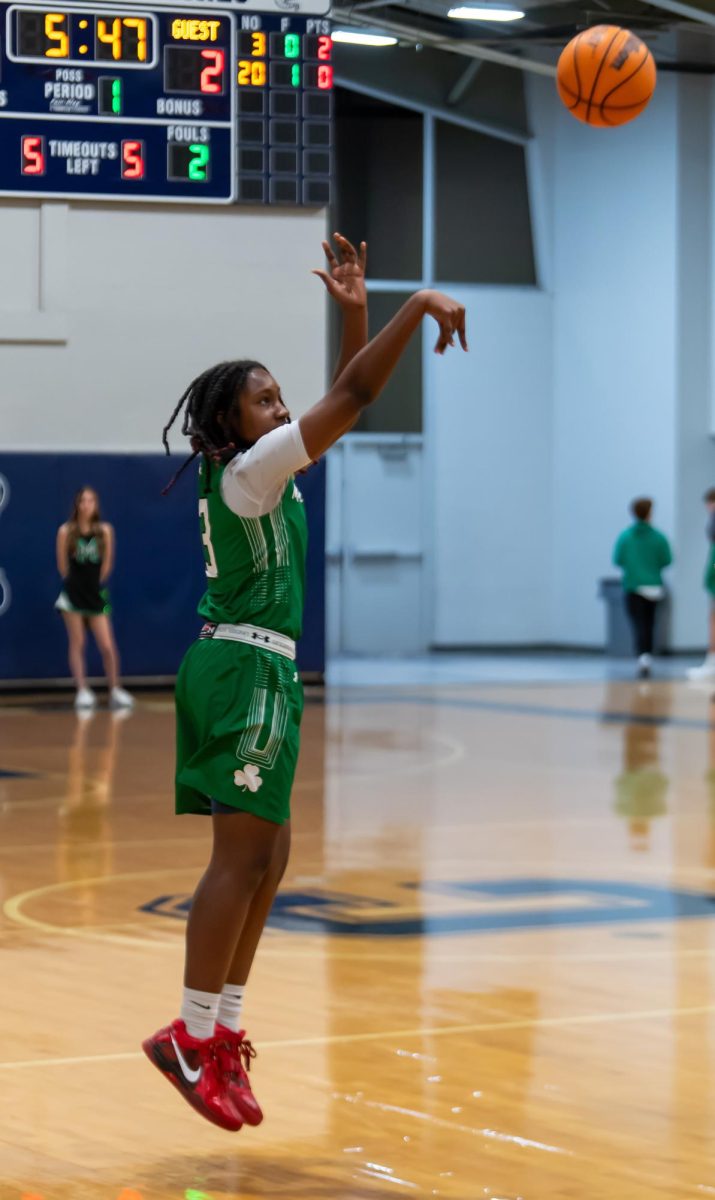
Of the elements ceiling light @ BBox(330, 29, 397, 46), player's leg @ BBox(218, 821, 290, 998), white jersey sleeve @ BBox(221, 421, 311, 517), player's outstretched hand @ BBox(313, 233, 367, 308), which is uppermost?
ceiling light @ BBox(330, 29, 397, 46)

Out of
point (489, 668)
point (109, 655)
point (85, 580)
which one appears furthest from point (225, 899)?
point (489, 668)

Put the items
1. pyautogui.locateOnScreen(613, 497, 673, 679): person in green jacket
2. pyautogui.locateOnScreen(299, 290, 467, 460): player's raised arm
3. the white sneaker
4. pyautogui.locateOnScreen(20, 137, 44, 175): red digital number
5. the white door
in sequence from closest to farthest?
pyautogui.locateOnScreen(299, 290, 467, 460): player's raised arm < pyautogui.locateOnScreen(20, 137, 44, 175): red digital number < the white sneaker < pyautogui.locateOnScreen(613, 497, 673, 679): person in green jacket < the white door

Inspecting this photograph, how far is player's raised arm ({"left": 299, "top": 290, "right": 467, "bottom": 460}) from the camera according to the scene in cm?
464

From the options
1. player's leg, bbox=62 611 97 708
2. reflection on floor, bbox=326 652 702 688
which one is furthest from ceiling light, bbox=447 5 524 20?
player's leg, bbox=62 611 97 708

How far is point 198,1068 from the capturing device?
4.85 metres

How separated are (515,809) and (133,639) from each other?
8.86m

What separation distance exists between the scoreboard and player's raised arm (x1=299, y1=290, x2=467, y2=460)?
14.0 meters

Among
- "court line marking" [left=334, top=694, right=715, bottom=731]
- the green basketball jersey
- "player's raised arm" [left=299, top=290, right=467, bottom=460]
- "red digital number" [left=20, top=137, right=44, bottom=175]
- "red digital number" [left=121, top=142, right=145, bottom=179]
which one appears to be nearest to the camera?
"player's raised arm" [left=299, top=290, right=467, bottom=460]

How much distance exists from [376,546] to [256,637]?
71.4 ft

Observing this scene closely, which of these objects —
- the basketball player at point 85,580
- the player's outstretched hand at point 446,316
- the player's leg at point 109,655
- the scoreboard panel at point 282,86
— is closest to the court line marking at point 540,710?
the player's leg at point 109,655

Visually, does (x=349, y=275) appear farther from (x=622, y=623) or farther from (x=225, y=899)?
(x=622, y=623)

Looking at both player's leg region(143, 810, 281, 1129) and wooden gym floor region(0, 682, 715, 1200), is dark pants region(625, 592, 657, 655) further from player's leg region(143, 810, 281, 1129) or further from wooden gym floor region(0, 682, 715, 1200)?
player's leg region(143, 810, 281, 1129)

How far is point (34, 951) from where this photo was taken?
24.2 feet

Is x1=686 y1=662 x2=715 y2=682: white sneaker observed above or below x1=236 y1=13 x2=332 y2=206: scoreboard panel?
below
